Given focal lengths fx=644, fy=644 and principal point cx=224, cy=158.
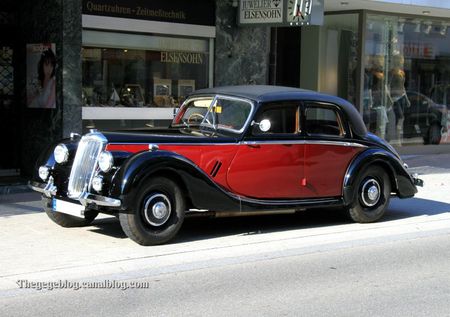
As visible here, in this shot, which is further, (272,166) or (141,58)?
(141,58)

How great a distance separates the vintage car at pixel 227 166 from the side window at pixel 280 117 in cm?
1

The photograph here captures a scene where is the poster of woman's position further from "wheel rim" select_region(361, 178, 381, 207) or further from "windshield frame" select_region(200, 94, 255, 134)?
"wheel rim" select_region(361, 178, 381, 207)

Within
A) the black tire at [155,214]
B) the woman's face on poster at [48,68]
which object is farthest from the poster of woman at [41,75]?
the black tire at [155,214]

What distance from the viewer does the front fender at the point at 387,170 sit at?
870cm

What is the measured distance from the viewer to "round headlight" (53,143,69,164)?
25.1 feet

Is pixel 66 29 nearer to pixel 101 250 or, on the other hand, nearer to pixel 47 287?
pixel 101 250

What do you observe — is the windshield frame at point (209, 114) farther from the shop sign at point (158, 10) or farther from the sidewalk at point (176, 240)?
the shop sign at point (158, 10)

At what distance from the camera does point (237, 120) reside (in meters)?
8.11

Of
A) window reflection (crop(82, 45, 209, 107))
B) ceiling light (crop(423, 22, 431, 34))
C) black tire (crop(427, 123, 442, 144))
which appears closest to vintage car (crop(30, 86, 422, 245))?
window reflection (crop(82, 45, 209, 107))

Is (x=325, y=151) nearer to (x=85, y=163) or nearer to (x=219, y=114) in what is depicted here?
(x=219, y=114)

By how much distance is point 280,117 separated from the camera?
833 cm

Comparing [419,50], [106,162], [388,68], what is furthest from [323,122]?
[419,50]

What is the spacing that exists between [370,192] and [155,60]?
5.74m

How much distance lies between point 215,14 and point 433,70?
7681 millimetres
